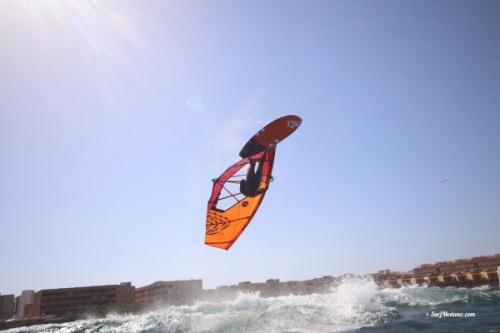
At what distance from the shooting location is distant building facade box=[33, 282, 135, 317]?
234ft

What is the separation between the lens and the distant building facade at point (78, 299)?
71.2 metres

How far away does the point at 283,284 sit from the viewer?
85.8 meters

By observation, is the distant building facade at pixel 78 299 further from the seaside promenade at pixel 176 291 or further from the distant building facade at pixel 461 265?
the distant building facade at pixel 461 265

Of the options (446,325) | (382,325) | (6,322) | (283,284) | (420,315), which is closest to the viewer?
(446,325)

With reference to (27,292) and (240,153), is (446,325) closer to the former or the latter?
(240,153)

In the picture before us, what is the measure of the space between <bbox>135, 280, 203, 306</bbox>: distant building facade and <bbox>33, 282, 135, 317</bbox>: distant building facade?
38.2 ft

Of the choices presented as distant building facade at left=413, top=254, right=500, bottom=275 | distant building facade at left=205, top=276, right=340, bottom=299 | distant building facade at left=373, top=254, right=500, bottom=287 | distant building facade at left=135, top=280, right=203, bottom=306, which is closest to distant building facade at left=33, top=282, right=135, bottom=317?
distant building facade at left=135, top=280, right=203, bottom=306

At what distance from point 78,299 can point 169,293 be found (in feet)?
79.5

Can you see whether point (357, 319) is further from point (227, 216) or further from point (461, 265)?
point (461, 265)

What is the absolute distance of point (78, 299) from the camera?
7294 cm

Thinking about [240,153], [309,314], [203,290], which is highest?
[240,153]

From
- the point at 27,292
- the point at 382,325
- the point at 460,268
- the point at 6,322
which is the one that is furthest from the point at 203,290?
the point at 382,325

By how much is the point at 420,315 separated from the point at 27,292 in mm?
133850

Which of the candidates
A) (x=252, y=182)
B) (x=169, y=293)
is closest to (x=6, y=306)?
(x=169, y=293)
